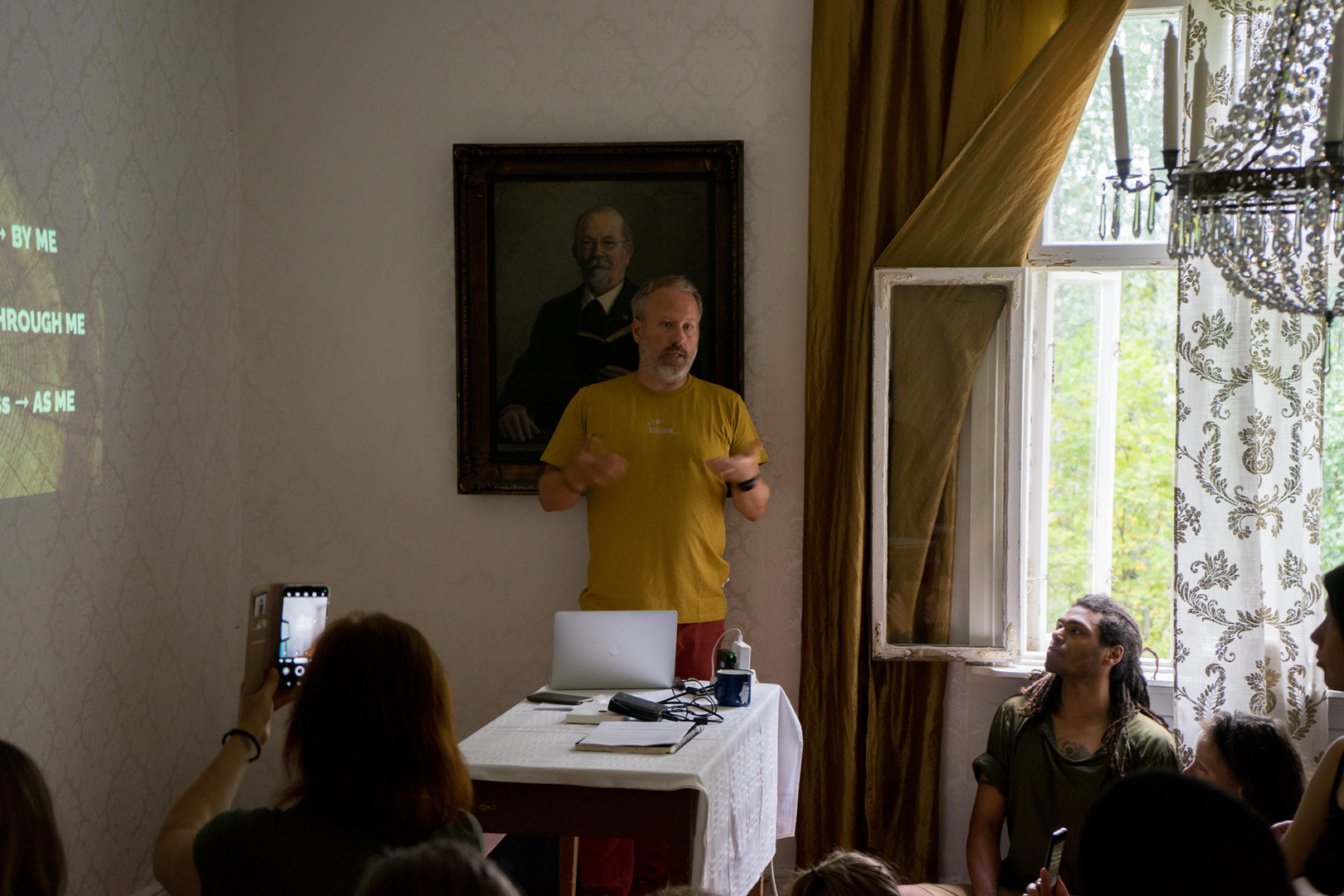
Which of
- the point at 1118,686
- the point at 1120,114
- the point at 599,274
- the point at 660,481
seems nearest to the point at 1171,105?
the point at 1120,114

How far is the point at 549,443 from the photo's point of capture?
3617 millimetres

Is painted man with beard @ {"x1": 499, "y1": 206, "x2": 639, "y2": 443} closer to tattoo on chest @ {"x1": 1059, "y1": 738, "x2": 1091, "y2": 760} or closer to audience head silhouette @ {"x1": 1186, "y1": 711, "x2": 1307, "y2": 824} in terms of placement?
tattoo on chest @ {"x1": 1059, "y1": 738, "x2": 1091, "y2": 760}

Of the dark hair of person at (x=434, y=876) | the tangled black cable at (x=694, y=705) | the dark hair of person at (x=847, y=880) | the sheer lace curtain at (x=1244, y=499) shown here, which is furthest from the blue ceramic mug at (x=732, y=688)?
the dark hair of person at (x=434, y=876)

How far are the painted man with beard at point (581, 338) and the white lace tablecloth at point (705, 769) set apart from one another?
4.04ft

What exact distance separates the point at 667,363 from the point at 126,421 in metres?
1.66

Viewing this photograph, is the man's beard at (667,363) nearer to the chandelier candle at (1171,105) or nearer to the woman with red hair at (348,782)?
the chandelier candle at (1171,105)

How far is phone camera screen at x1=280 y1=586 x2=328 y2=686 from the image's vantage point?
1.95m

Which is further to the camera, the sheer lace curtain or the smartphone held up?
the sheer lace curtain

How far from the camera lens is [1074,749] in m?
3.02

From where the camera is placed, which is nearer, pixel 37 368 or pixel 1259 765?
pixel 1259 765

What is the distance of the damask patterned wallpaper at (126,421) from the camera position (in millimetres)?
3031

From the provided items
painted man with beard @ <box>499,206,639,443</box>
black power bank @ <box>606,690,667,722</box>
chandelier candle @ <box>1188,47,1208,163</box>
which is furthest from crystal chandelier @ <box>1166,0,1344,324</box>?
painted man with beard @ <box>499,206,639,443</box>

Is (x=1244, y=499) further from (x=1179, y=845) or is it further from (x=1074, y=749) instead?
(x=1179, y=845)

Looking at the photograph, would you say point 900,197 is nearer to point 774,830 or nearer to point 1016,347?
point 1016,347
